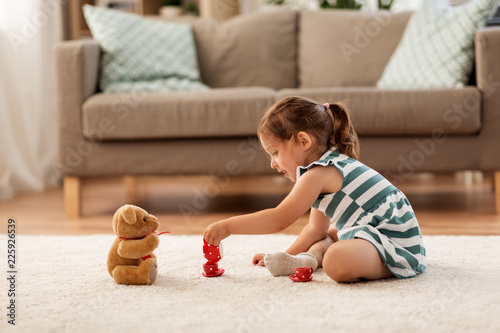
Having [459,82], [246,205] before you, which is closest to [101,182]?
[246,205]

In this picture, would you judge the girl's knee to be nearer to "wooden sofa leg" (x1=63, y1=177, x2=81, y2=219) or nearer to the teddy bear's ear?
the teddy bear's ear

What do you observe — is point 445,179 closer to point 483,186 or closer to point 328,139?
point 483,186

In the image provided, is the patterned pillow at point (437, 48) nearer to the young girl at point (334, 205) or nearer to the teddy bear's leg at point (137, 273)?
the young girl at point (334, 205)

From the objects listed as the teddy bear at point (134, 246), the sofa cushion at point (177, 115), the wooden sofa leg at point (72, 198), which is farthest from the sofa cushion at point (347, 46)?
the teddy bear at point (134, 246)

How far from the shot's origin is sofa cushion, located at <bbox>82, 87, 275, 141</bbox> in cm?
225

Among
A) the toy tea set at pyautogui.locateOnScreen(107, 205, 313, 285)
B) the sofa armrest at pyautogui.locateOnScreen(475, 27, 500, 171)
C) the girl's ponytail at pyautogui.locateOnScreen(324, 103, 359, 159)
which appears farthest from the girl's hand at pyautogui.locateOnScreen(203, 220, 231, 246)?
the sofa armrest at pyautogui.locateOnScreen(475, 27, 500, 171)

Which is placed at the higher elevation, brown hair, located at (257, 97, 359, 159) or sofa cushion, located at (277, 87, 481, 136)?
brown hair, located at (257, 97, 359, 159)

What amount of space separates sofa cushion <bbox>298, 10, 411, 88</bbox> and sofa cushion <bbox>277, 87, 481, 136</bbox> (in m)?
0.60

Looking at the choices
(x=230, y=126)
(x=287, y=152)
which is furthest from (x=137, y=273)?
(x=230, y=126)

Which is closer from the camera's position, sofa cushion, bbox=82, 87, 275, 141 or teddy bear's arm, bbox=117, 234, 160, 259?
teddy bear's arm, bbox=117, 234, 160, 259

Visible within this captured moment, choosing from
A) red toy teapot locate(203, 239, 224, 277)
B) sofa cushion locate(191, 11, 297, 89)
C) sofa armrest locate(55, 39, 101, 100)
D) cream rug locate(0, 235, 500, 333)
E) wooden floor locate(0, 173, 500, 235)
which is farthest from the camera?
sofa cushion locate(191, 11, 297, 89)

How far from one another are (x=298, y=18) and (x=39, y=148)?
1.64m

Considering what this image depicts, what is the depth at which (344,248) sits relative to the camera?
4.01 feet

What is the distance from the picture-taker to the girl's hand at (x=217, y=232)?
49.5 inches
